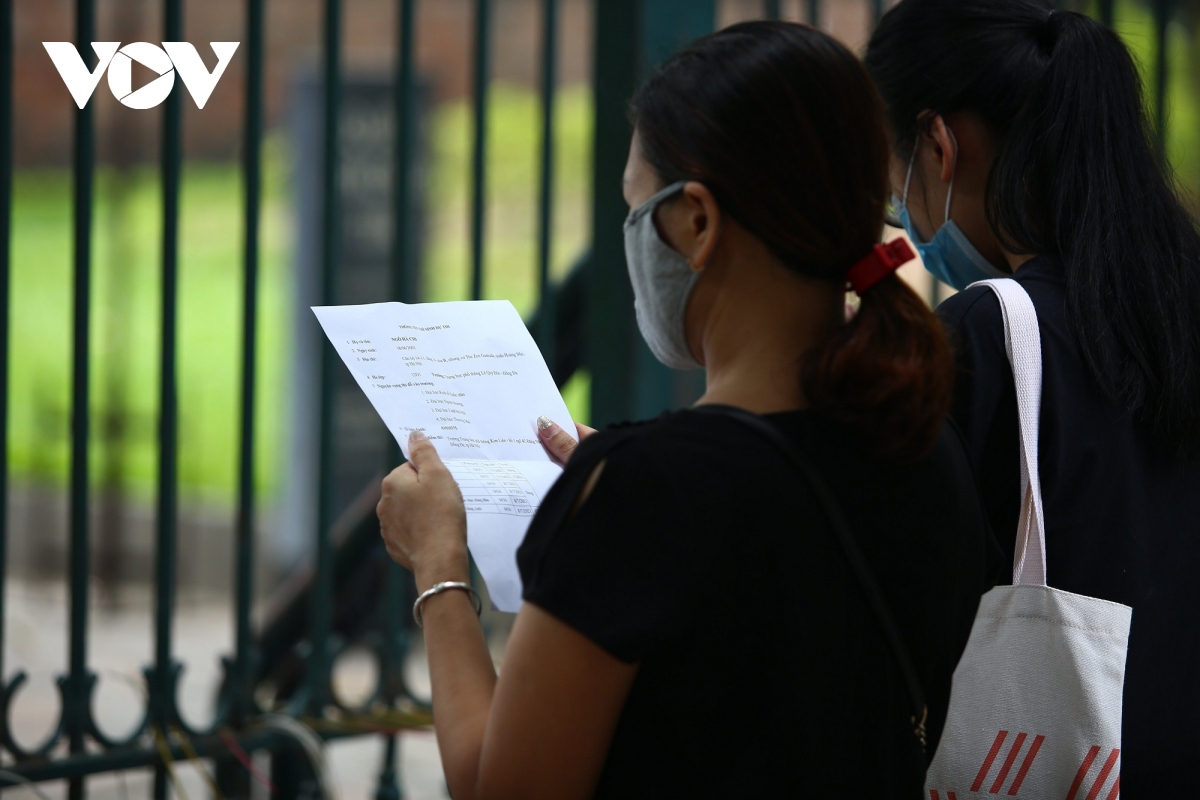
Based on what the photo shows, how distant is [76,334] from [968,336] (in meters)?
1.83

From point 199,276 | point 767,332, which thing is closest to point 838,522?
point 767,332

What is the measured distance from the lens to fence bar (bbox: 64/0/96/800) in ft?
8.98

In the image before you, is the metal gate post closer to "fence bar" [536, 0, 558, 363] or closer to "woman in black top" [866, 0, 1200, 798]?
"fence bar" [536, 0, 558, 363]

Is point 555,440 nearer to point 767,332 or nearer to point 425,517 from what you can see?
point 425,517

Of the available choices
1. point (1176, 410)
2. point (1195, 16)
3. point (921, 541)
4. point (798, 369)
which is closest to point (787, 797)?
point (921, 541)

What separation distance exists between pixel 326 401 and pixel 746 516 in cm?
195

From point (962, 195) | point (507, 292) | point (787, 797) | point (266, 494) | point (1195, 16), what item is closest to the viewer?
point (787, 797)

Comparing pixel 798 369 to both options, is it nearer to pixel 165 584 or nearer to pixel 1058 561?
pixel 1058 561

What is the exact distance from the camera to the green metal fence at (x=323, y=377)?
2.75 meters

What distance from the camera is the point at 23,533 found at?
352 inches

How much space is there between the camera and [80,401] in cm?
277

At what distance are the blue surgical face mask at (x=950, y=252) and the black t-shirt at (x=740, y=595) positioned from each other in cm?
60

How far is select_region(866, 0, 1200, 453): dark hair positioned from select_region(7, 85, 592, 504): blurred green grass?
261 inches

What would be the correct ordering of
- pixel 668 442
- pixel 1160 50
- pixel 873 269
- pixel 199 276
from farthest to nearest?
pixel 199 276 < pixel 1160 50 < pixel 873 269 < pixel 668 442
